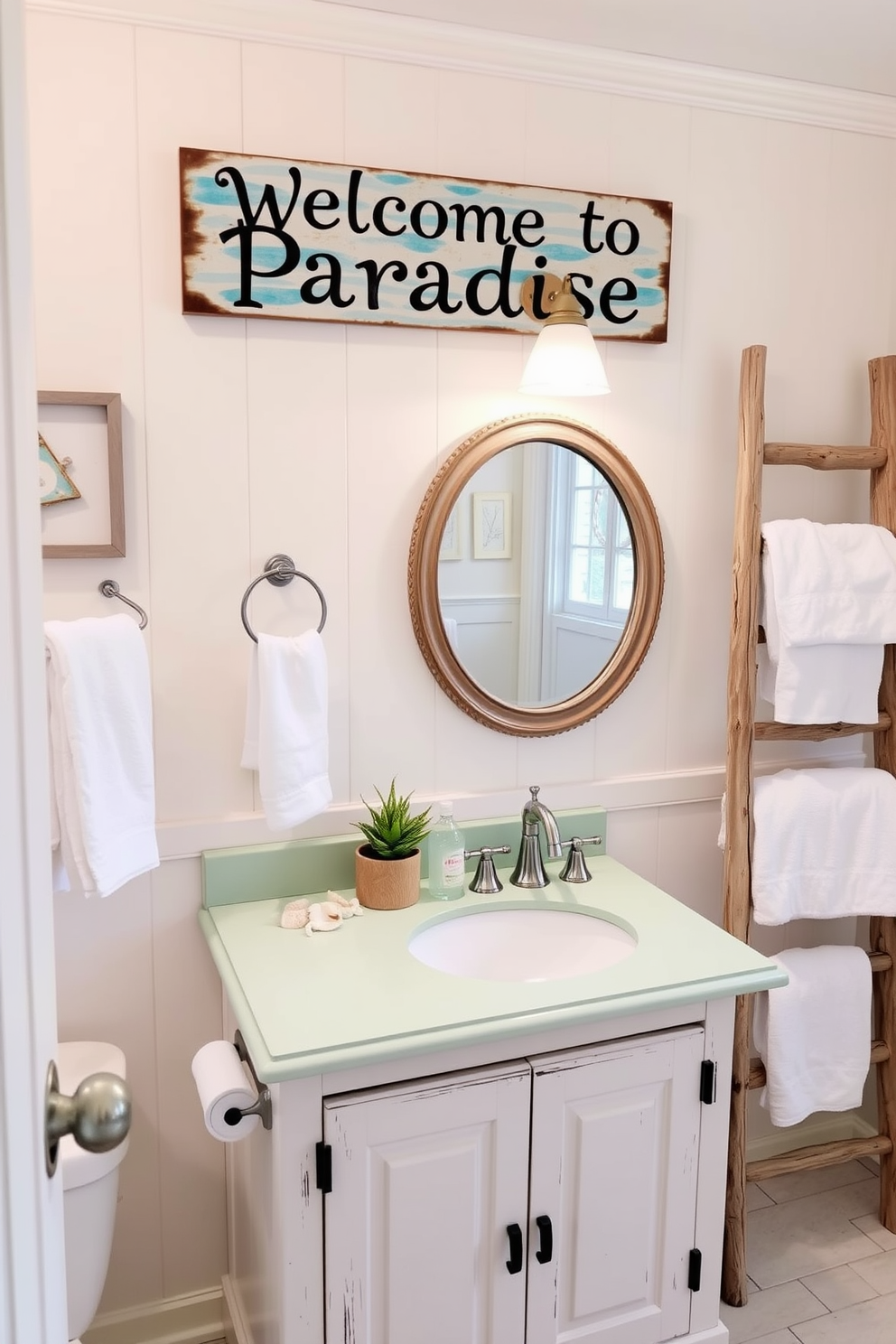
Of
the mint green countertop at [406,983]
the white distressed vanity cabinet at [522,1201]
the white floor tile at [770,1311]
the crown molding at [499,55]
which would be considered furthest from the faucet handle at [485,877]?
the crown molding at [499,55]

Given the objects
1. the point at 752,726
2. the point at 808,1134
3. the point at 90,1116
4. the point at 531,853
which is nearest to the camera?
the point at 90,1116

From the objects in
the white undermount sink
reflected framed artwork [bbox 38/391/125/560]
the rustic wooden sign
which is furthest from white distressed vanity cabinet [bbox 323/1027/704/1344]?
the rustic wooden sign

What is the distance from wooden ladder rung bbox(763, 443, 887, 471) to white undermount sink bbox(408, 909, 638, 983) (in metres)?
0.98

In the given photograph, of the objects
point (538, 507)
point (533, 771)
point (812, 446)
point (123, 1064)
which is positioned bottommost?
point (123, 1064)

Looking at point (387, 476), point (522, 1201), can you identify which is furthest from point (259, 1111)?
point (387, 476)

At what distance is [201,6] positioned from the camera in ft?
5.73

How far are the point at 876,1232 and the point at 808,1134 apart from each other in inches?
11.3

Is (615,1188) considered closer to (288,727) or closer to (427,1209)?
(427,1209)

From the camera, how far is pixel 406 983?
163cm

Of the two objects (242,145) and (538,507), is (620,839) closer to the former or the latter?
(538,507)

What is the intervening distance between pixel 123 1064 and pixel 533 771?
93cm

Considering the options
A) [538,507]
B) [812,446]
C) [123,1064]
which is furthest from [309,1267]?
[812,446]

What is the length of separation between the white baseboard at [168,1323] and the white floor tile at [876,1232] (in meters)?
1.36

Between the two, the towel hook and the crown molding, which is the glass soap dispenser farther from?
the crown molding
